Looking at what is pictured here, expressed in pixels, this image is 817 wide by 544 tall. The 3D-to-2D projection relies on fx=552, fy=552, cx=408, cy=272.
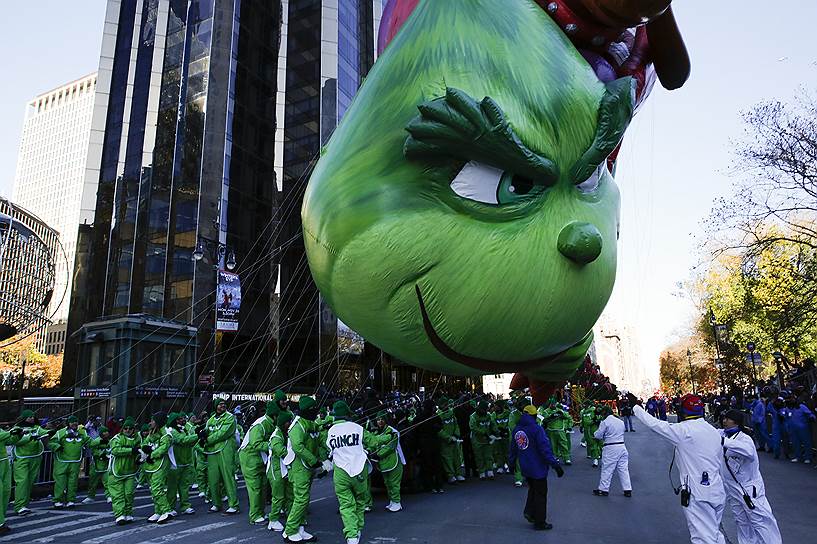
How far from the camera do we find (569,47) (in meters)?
3.62

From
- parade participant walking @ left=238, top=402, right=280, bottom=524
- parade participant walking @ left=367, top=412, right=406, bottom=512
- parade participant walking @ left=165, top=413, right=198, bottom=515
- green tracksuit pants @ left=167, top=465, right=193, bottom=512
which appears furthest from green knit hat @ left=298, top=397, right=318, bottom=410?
green tracksuit pants @ left=167, top=465, right=193, bottom=512

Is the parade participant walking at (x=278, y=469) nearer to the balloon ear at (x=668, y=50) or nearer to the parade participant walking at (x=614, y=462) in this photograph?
the parade participant walking at (x=614, y=462)

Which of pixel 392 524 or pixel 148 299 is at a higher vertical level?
pixel 148 299

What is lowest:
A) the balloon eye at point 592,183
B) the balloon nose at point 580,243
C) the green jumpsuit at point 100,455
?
the green jumpsuit at point 100,455

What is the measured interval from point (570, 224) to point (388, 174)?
1.05 m

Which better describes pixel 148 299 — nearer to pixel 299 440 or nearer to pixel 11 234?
pixel 11 234

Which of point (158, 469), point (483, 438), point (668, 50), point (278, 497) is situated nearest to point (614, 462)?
point (483, 438)

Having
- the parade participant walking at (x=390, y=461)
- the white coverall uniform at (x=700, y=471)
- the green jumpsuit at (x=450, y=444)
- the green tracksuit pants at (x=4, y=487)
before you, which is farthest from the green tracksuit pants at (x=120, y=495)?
the white coverall uniform at (x=700, y=471)

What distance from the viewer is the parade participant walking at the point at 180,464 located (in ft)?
29.1

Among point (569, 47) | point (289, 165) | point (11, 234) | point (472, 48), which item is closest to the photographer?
point (472, 48)

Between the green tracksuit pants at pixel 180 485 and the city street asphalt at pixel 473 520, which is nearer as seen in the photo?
the city street asphalt at pixel 473 520

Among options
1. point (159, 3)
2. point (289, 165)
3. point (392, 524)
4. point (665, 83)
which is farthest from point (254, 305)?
point (665, 83)

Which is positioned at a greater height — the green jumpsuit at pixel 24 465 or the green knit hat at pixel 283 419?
the green knit hat at pixel 283 419

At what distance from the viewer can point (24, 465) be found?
9.05 metres
